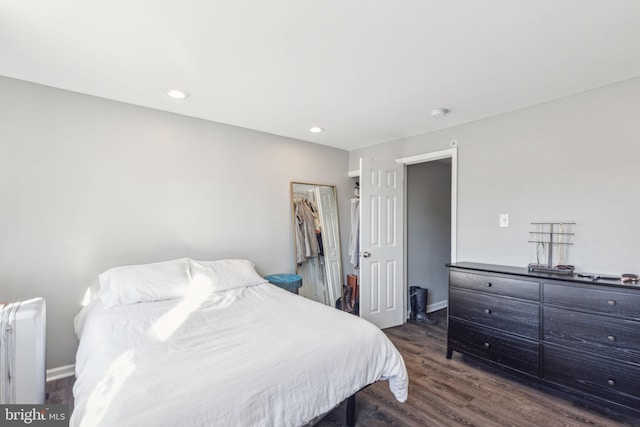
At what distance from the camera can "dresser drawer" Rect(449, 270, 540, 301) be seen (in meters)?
2.32

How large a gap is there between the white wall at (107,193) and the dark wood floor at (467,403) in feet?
6.21

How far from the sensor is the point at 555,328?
86.2 inches

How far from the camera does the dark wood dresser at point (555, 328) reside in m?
1.91

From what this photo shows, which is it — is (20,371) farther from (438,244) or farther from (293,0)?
(438,244)

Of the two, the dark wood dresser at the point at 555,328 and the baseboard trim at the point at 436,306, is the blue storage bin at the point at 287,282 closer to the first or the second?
the dark wood dresser at the point at 555,328

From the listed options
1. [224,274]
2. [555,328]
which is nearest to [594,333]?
[555,328]

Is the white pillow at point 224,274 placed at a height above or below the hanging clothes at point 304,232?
below

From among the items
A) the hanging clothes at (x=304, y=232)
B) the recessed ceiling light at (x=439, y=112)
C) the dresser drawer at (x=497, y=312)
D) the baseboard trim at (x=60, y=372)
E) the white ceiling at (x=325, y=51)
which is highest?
the white ceiling at (x=325, y=51)

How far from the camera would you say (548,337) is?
2219mm

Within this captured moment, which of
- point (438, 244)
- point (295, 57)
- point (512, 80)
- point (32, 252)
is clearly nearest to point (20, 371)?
point (32, 252)

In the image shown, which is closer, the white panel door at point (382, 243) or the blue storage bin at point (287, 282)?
the blue storage bin at point (287, 282)

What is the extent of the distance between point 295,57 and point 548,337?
273 centimetres

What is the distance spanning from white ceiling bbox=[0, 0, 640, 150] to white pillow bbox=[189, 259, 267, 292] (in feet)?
4.91

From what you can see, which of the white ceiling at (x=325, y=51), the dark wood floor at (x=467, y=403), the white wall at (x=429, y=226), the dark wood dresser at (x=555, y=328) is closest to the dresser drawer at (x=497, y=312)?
the dark wood dresser at (x=555, y=328)
